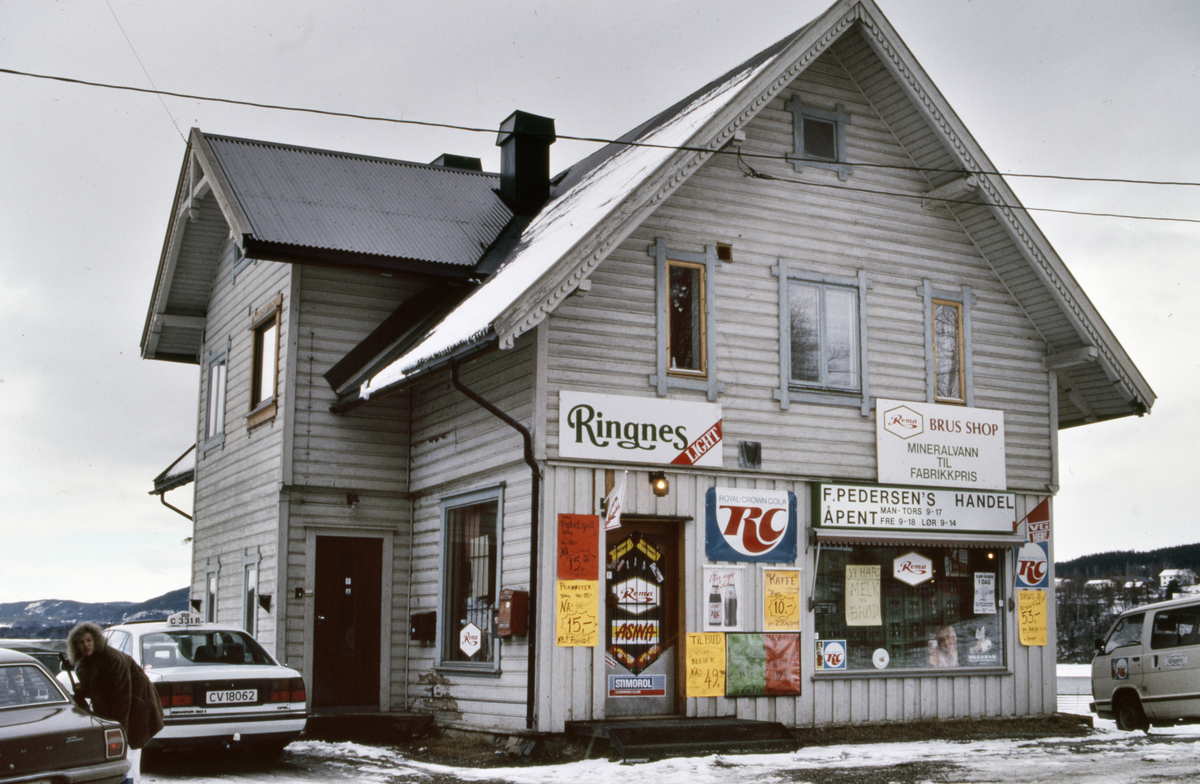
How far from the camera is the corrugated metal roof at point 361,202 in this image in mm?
16672

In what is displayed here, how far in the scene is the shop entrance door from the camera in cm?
1375

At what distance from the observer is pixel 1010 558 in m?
16.4

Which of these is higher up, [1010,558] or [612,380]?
[612,380]

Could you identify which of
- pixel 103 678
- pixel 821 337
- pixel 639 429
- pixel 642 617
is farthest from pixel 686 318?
pixel 103 678

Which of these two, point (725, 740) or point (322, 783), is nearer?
point (322, 783)

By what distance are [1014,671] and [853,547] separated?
9.52ft

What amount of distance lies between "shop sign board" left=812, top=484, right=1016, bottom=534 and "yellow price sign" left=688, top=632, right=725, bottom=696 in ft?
6.55

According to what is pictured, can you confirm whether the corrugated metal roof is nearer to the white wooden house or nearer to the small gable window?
the white wooden house

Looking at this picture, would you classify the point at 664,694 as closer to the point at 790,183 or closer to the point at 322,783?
the point at 322,783

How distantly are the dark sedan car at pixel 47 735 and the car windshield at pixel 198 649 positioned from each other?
3.61m

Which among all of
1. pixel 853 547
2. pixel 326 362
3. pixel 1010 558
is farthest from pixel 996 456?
pixel 326 362

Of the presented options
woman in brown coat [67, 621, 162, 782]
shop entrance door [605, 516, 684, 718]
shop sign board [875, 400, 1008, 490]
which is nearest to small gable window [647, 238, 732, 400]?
shop entrance door [605, 516, 684, 718]

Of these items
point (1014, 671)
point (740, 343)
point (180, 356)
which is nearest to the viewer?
point (740, 343)

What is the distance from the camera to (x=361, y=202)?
18.0 m
